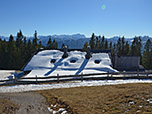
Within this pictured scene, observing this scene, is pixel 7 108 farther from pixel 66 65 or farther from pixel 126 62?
pixel 126 62

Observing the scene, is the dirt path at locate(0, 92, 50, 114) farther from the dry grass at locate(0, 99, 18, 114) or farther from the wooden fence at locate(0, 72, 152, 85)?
the wooden fence at locate(0, 72, 152, 85)

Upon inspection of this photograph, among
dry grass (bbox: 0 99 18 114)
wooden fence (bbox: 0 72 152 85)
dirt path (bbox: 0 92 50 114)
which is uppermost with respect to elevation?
wooden fence (bbox: 0 72 152 85)

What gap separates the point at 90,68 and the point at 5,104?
52.2ft

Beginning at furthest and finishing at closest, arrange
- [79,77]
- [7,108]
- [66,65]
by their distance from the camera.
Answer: [66,65] < [79,77] < [7,108]

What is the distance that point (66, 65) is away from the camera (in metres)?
24.4

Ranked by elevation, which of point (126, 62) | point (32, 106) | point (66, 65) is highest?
point (126, 62)

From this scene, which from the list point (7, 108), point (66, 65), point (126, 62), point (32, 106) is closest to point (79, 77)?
point (66, 65)

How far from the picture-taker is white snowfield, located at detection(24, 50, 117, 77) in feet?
71.2

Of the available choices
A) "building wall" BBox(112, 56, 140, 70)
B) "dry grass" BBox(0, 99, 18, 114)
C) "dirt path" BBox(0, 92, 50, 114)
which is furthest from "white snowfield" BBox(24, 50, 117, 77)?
"dry grass" BBox(0, 99, 18, 114)

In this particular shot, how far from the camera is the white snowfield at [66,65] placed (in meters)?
21.7

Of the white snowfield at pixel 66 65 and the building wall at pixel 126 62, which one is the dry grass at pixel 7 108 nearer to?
the white snowfield at pixel 66 65

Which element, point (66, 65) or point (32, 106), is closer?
point (32, 106)

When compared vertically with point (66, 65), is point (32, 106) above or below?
below

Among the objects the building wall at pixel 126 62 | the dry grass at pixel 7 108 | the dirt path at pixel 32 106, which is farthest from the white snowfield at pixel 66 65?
the dry grass at pixel 7 108
